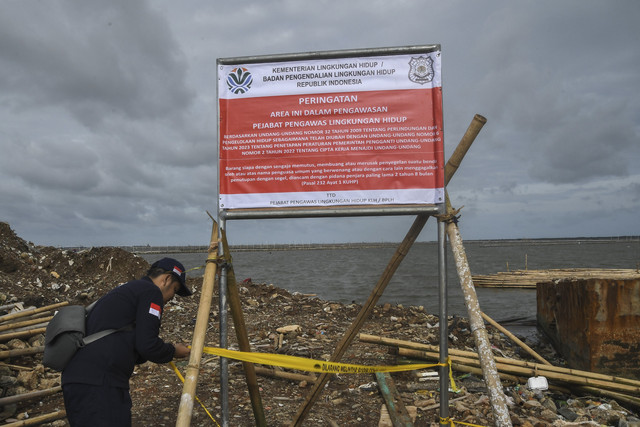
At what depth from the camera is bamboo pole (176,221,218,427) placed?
3.02 metres

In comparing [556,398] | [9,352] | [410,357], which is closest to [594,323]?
[556,398]

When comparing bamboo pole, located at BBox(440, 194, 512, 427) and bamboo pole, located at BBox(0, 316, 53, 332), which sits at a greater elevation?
bamboo pole, located at BBox(440, 194, 512, 427)

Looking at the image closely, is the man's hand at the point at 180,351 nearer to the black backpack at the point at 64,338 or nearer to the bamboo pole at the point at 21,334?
the black backpack at the point at 64,338

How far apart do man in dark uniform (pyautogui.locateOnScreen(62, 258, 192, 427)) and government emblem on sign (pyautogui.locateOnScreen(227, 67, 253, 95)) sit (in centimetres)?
196

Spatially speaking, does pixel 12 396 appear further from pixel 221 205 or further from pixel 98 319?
pixel 221 205

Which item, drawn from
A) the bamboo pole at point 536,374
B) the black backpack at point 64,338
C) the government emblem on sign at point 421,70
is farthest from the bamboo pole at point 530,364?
the black backpack at point 64,338

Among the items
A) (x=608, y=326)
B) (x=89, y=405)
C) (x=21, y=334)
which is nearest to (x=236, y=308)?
(x=89, y=405)

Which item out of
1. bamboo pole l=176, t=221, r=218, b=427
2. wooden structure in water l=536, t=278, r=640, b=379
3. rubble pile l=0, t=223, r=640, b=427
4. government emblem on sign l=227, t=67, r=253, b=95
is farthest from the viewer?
wooden structure in water l=536, t=278, r=640, b=379

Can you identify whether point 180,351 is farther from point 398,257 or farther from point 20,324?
point 20,324

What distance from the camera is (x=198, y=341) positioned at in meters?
3.35

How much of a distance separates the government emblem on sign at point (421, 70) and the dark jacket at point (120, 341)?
288 centimetres

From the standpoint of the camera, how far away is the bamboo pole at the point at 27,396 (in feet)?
18.8

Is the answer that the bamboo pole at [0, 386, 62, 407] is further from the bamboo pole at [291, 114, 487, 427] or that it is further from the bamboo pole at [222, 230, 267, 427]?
the bamboo pole at [291, 114, 487, 427]

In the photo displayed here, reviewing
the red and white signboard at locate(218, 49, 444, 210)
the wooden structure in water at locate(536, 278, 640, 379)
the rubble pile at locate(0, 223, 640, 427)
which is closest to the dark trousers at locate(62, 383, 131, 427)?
the red and white signboard at locate(218, 49, 444, 210)
